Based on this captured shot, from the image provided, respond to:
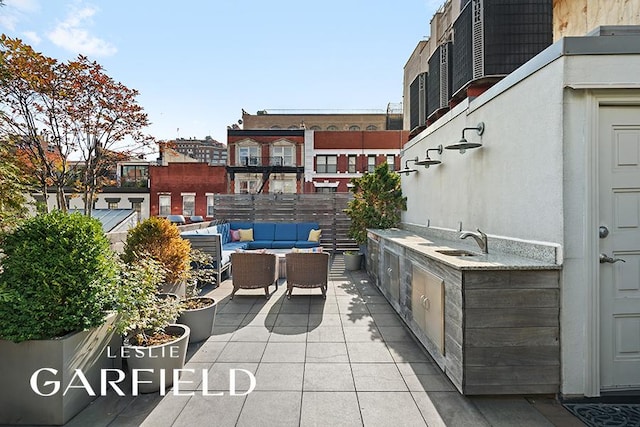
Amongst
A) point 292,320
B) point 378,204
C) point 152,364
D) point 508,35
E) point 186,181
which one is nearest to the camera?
point 152,364

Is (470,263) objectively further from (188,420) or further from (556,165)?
(188,420)

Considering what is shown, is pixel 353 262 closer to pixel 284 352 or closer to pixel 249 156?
pixel 284 352

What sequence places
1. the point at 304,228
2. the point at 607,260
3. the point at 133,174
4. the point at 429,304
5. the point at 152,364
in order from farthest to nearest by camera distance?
1. the point at 133,174
2. the point at 304,228
3. the point at 429,304
4. the point at 152,364
5. the point at 607,260

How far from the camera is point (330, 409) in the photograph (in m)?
2.34

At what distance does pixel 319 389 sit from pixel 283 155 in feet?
69.6

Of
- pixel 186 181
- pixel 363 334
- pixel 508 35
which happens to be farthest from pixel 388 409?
pixel 186 181

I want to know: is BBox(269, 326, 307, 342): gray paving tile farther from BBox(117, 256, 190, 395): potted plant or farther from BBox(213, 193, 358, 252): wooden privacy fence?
BBox(213, 193, 358, 252): wooden privacy fence

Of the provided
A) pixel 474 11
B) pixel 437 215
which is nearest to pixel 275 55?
pixel 474 11

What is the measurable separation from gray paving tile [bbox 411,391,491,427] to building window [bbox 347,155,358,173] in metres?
20.5

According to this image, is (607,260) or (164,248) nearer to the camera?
(607,260)

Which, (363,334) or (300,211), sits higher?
(300,211)

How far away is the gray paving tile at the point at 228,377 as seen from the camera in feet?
8.70

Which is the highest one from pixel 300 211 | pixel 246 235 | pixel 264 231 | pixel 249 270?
pixel 300 211

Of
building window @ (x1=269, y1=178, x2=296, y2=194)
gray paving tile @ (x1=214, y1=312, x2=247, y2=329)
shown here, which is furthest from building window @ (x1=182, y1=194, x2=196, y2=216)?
gray paving tile @ (x1=214, y1=312, x2=247, y2=329)
